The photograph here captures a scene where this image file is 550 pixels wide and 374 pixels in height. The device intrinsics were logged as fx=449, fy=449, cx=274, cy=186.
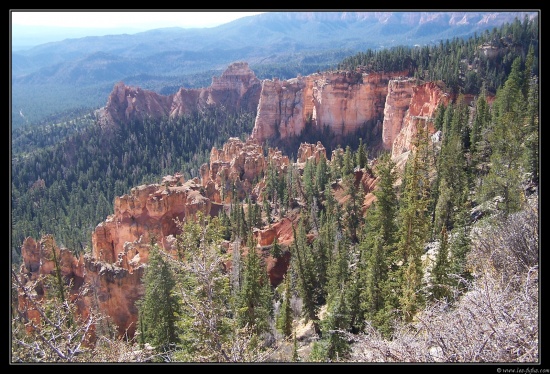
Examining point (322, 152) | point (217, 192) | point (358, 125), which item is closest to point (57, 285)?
point (217, 192)

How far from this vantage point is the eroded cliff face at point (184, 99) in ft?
391

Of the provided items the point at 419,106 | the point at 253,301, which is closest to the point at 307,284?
the point at 253,301

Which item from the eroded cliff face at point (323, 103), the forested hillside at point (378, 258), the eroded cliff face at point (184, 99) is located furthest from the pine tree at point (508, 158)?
the eroded cliff face at point (184, 99)

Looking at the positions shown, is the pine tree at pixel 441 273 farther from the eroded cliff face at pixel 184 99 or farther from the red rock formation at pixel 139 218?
the eroded cliff face at pixel 184 99

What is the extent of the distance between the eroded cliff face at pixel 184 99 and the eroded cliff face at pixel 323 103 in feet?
117

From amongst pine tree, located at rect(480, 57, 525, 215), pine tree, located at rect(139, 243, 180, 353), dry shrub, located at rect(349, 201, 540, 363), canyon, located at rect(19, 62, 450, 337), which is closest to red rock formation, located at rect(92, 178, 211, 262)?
canyon, located at rect(19, 62, 450, 337)

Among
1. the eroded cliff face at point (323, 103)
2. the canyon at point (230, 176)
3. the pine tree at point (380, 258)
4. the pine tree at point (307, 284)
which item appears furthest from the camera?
the eroded cliff face at point (323, 103)

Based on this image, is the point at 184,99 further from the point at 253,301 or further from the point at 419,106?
the point at 253,301

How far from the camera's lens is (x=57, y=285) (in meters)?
23.6

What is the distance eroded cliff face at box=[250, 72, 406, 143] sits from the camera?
77.6 m

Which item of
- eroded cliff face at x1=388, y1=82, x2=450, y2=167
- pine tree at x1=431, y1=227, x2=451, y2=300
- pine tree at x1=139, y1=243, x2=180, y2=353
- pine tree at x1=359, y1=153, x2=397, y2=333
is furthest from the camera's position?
eroded cliff face at x1=388, y1=82, x2=450, y2=167

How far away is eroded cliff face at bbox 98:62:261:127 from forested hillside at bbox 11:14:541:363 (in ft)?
151

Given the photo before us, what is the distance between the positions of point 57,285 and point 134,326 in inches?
208

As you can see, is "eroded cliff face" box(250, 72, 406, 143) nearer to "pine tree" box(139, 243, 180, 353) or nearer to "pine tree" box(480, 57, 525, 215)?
"pine tree" box(480, 57, 525, 215)
